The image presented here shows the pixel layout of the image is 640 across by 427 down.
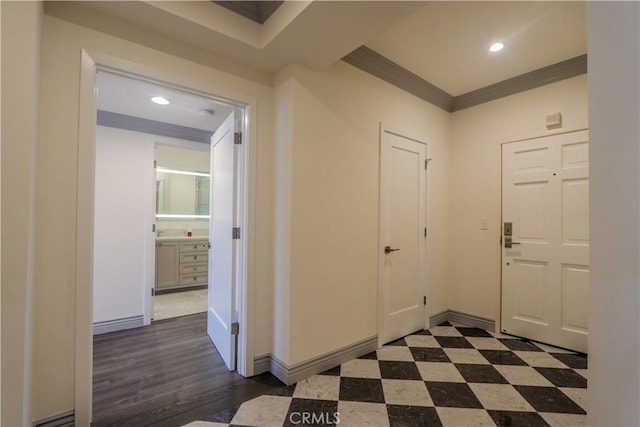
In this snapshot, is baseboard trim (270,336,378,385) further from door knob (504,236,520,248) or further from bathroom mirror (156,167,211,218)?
bathroom mirror (156,167,211,218)

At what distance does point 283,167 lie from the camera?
6.64 feet

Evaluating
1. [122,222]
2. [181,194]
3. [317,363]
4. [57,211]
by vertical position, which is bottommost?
[317,363]

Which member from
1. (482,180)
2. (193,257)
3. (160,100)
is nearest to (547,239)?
(482,180)

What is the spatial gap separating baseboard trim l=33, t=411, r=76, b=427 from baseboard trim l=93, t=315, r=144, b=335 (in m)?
1.71

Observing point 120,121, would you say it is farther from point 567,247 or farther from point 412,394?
point 567,247

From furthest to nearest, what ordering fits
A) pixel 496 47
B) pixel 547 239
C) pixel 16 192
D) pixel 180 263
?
pixel 180 263 → pixel 547 239 → pixel 496 47 → pixel 16 192

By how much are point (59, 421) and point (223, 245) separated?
1344 mm

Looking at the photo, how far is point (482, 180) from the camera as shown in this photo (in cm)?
→ 301

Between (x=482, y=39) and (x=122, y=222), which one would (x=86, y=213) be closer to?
(x=122, y=222)

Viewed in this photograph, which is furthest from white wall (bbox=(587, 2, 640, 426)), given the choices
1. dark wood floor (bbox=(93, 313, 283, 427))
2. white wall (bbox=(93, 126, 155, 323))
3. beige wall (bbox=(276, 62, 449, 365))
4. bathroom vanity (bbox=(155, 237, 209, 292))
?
bathroom vanity (bbox=(155, 237, 209, 292))

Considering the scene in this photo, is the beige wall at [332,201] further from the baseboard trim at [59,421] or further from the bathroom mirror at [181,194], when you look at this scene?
the bathroom mirror at [181,194]

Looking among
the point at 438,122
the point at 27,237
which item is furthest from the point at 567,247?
the point at 27,237

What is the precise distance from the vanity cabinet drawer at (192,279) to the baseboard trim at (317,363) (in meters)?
3.13

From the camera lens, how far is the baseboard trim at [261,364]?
6.71ft
